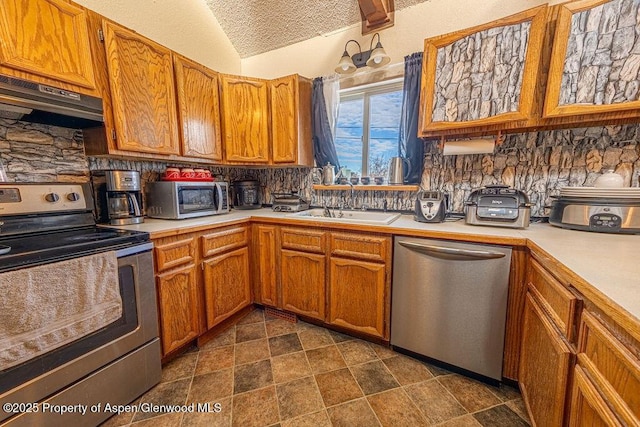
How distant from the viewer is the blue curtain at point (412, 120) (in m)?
1.93

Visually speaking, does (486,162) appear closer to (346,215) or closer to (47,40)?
(346,215)

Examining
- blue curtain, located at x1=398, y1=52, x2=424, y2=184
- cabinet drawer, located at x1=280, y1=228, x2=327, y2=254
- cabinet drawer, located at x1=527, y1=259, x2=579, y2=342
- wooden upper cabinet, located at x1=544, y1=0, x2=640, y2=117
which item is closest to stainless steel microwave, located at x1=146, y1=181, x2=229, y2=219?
cabinet drawer, located at x1=280, y1=228, x2=327, y2=254

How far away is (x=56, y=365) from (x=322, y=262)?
4.63 ft

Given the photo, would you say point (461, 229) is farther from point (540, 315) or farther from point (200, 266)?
point (200, 266)

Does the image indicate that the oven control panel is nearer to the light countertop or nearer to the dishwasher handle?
the light countertop

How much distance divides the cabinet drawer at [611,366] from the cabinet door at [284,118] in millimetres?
2045

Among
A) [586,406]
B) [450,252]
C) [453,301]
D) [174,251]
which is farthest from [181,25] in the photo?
[586,406]

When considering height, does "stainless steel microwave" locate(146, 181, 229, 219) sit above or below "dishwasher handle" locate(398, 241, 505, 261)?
above

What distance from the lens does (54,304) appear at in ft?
3.26

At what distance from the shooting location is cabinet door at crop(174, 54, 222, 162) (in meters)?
1.89

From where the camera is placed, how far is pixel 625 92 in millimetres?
1222

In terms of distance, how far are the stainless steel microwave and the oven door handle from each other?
1.65 feet

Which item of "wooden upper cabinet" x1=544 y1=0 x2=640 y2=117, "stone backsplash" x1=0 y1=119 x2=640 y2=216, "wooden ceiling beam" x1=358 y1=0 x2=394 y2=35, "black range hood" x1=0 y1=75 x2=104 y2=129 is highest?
"wooden ceiling beam" x1=358 y1=0 x2=394 y2=35

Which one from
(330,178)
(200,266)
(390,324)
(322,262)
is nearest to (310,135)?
(330,178)
